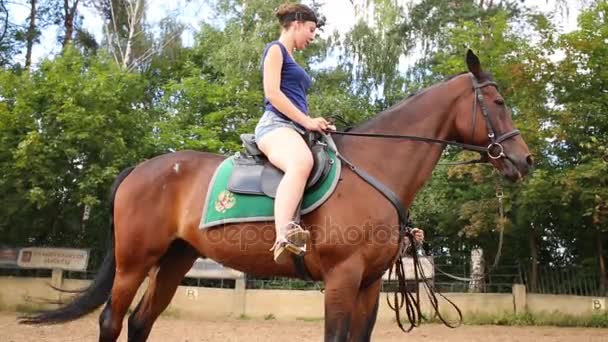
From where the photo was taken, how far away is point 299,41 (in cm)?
444

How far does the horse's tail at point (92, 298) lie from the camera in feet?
17.0

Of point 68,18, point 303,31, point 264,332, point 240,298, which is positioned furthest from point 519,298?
point 68,18

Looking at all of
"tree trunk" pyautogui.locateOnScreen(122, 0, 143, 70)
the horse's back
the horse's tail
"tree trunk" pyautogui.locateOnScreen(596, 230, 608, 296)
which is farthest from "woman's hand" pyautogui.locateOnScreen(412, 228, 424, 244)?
"tree trunk" pyautogui.locateOnScreen(122, 0, 143, 70)

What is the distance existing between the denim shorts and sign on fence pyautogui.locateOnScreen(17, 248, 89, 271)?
11568mm

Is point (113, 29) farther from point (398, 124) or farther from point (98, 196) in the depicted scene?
point (398, 124)

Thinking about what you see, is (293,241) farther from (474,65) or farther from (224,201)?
(474,65)

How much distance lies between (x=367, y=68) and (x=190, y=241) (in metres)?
20.8

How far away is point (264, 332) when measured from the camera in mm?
11141

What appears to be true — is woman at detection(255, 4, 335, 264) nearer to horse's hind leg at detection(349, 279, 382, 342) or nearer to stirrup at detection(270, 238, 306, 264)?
stirrup at detection(270, 238, 306, 264)

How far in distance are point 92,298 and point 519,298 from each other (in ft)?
37.2

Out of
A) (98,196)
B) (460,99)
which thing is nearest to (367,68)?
(98,196)

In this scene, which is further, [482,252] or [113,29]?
[113,29]

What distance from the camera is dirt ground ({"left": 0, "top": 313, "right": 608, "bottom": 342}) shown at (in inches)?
392

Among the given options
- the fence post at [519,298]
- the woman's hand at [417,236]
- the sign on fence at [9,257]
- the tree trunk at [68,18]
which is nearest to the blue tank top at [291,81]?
the woman's hand at [417,236]
